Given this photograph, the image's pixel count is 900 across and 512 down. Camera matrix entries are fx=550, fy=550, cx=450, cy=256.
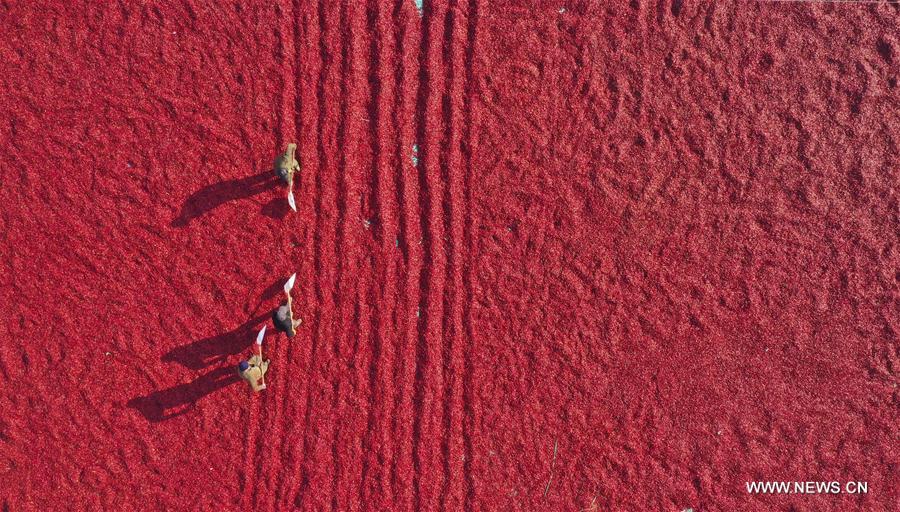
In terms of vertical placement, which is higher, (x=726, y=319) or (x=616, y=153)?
(x=616, y=153)

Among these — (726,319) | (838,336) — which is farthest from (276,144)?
(838,336)

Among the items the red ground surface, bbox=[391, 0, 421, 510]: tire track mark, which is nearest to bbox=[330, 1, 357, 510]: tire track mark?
the red ground surface

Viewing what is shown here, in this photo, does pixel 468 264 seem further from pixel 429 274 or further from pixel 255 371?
pixel 255 371

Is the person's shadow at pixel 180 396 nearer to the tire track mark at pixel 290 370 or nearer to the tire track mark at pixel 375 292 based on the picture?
the tire track mark at pixel 290 370

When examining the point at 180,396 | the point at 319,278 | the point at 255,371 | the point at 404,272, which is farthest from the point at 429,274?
the point at 180,396

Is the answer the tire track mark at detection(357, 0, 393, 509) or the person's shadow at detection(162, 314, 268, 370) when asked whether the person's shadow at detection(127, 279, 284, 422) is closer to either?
the person's shadow at detection(162, 314, 268, 370)

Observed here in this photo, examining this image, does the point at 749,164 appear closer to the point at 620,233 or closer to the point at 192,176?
the point at 620,233

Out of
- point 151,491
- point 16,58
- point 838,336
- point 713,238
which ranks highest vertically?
point 16,58

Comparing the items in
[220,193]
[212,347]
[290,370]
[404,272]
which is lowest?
[290,370]
